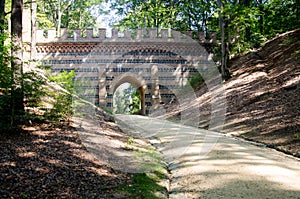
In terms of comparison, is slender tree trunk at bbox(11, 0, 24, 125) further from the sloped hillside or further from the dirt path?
the sloped hillside

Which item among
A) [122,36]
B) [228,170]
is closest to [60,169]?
[228,170]

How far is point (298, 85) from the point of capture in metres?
10.3

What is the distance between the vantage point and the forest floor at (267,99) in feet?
26.3

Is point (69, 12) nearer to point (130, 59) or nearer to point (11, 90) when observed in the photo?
point (130, 59)

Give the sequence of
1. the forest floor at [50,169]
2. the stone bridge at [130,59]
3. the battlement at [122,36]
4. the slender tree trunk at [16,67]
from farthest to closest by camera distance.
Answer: the stone bridge at [130,59]
the battlement at [122,36]
the slender tree trunk at [16,67]
the forest floor at [50,169]

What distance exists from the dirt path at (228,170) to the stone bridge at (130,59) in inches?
519

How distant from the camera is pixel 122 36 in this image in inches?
818

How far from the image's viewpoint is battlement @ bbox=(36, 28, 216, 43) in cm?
2042

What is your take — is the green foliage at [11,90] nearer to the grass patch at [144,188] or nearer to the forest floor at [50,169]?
the forest floor at [50,169]

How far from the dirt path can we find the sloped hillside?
0.77 meters

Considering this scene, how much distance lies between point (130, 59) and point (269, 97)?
12.4m

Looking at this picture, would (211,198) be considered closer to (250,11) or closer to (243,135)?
(243,135)

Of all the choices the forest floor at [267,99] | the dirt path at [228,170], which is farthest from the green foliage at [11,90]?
the forest floor at [267,99]

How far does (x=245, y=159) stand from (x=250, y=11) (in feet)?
36.5
